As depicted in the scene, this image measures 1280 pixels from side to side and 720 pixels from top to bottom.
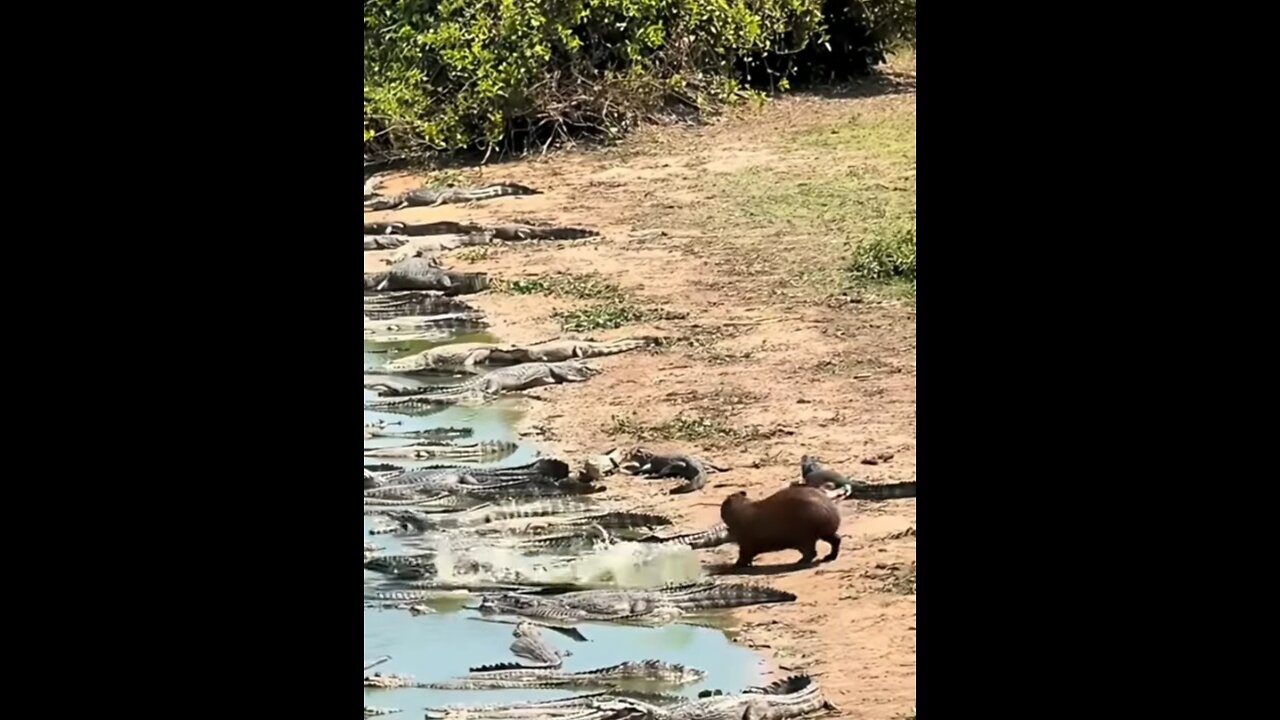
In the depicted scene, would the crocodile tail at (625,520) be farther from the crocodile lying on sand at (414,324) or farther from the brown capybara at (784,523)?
the crocodile lying on sand at (414,324)

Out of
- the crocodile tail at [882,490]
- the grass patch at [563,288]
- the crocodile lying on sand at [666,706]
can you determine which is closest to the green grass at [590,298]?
the grass patch at [563,288]

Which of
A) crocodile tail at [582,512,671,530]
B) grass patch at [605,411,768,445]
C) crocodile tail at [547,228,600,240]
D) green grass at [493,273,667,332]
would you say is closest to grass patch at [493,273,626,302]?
green grass at [493,273,667,332]

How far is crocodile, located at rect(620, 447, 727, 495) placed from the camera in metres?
3.80

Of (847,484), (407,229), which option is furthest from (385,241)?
(847,484)

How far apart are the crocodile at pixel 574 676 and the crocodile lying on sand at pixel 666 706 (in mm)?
36

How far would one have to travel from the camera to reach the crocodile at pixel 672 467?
380 cm

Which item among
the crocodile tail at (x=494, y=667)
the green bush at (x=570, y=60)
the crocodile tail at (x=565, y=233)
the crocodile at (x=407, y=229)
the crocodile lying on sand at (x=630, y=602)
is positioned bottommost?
the crocodile tail at (x=494, y=667)

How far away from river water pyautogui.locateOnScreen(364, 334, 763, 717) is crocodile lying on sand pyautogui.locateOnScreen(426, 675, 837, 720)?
0.8 inches

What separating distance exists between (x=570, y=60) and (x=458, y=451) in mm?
1019

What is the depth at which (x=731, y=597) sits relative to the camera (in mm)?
3715

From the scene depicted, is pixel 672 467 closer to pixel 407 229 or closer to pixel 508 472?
pixel 508 472

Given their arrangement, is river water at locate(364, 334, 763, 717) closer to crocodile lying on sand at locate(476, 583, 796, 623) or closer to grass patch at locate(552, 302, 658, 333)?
crocodile lying on sand at locate(476, 583, 796, 623)
